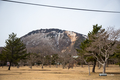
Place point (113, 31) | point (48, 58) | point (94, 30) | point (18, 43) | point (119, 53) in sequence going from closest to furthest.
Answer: point (113, 31), point (119, 53), point (94, 30), point (18, 43), point (48, 58)

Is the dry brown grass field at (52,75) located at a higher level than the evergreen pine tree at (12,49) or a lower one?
lower

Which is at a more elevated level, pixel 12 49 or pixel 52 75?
pixel 12 49

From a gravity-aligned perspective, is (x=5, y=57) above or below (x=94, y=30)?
A: below

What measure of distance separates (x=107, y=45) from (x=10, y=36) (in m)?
30.8

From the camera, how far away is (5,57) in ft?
125

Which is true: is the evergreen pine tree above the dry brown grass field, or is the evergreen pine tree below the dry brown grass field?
above

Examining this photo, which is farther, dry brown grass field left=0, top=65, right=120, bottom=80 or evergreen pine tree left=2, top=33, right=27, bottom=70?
evergreen pine tree left=2, top=33, right=27, bottom=70

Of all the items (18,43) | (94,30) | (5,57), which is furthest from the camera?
(18,43)

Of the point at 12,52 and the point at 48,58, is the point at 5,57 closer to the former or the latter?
the point at 12,52

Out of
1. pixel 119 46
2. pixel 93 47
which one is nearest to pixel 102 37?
pixel 93 47

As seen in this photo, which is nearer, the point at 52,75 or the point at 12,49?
the point at 52,75

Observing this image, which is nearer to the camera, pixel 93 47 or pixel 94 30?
pixel 93 47

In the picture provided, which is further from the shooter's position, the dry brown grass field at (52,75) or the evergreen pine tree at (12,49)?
the evergreen pine tree at (12,49)

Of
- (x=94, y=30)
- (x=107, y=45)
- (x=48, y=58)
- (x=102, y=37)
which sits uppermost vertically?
(x=94, y=30)
